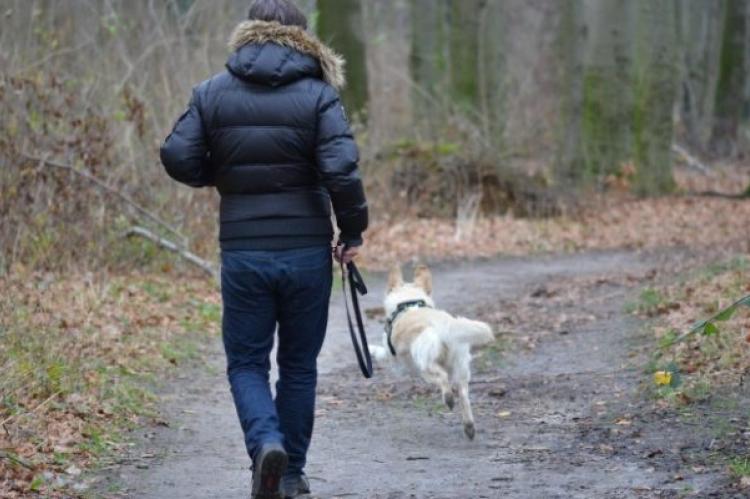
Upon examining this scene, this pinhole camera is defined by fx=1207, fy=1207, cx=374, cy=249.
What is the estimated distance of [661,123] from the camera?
22719mm

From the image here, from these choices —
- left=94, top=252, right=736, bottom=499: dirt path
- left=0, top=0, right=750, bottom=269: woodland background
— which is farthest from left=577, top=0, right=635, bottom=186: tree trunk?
left=94, top=252, right=736, bottom=499: dirt path

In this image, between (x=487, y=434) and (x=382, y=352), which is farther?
(x=382, y=352)

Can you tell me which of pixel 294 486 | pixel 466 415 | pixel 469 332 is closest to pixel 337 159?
pixel 294 486

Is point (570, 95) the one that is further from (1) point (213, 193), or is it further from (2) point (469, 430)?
(2) point (469, 430)

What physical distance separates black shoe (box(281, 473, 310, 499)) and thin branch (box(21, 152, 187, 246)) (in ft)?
21.0

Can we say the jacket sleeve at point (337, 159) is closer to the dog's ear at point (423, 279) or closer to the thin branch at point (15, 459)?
the thin branch at point (15, 459)

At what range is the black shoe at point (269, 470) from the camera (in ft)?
17.1

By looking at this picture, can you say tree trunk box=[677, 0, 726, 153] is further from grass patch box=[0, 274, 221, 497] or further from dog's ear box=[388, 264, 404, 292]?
dog's ear box=[388, 264, 404, 292]

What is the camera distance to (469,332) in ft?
23.1

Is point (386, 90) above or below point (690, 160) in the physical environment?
above

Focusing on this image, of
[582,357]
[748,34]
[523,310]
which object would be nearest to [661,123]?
[748,34]

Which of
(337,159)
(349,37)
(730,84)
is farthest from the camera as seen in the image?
(730,84)

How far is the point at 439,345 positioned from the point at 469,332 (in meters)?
0.29

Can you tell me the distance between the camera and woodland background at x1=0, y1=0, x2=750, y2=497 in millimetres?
7922
